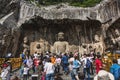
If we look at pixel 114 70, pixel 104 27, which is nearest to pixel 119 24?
pixel 104 27

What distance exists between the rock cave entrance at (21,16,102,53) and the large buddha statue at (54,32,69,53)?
3.02 ft

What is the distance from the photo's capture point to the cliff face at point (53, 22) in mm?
25250

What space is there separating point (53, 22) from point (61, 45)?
2513mm

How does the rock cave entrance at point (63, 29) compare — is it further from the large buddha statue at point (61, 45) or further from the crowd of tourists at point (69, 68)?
the crowd of tourists at point (69, 68)

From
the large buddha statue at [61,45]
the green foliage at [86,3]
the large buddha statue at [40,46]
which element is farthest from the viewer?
the green foliage at [86,3]

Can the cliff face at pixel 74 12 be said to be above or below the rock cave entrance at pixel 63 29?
above

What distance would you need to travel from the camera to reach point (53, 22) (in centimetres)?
2722

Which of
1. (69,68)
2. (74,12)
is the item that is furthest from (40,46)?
(69,68)

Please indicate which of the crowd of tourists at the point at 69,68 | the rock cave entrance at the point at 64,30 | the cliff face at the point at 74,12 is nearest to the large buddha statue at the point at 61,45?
the rock cave entrance at the point at 64,30

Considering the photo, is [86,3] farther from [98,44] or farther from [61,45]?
[61,45]

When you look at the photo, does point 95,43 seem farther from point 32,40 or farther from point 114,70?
point 114,70

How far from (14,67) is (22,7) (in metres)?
9.21

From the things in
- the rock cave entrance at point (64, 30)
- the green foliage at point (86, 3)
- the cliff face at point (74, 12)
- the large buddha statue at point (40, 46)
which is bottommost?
the large buddha statue at point (40, 46)

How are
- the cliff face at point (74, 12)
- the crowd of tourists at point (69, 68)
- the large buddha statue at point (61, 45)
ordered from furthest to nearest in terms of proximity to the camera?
1. the large buddha statue at point (61, 45)
2. the cliff face at point (74, 12)
3. the crowd of tourists at point (69, 68)
